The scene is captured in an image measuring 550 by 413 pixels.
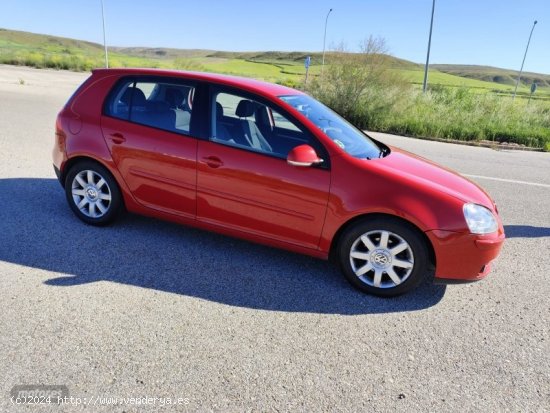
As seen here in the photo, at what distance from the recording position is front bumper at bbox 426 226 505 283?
3.16 metres

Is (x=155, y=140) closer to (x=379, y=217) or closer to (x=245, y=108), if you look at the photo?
(x=245, y=108)

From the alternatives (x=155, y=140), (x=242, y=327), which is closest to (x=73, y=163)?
(x=155, y=140)

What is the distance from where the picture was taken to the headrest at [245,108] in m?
3.78

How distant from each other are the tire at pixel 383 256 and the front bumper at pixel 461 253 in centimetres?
11

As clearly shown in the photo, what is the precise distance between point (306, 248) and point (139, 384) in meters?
1.72

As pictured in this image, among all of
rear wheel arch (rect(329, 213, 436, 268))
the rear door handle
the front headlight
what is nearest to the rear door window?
the rear door handle

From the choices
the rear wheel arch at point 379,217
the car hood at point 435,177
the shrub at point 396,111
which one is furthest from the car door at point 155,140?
the shrub at point 396,111

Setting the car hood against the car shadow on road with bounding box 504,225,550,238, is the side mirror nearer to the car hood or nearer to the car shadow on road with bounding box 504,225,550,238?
the car hood

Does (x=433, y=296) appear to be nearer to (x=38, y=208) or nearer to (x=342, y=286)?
(x=342, y=286)

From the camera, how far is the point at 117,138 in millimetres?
4051

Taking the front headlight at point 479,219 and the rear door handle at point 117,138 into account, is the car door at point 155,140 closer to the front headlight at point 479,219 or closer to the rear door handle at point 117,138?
the rear door handle at point 117,138

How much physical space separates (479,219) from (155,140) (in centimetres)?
289

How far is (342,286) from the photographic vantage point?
355 centimetres

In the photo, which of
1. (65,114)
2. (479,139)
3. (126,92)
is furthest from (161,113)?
(479,139)
